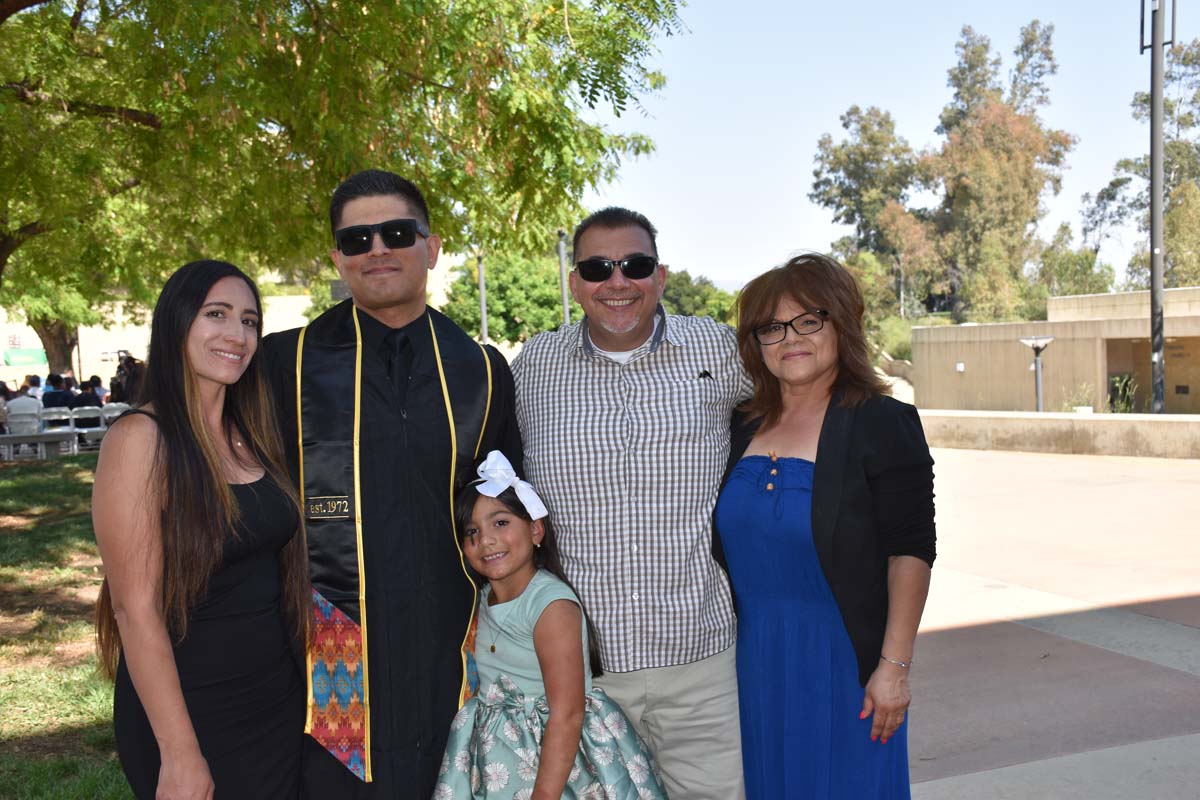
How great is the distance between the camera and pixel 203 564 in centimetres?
239

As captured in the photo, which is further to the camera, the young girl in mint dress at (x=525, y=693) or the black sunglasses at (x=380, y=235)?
the black sunglasses at (x=380, y=235)

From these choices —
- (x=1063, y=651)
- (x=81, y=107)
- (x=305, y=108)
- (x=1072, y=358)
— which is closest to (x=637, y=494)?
(x=1063, y=651)

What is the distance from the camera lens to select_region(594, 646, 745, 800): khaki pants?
3035mm

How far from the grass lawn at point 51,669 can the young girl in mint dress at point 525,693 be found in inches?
90.3

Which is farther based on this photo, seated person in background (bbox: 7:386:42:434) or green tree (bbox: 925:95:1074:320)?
green tree (bbox: 925:95:1074:320)

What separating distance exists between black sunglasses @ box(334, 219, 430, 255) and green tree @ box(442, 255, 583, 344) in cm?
4215

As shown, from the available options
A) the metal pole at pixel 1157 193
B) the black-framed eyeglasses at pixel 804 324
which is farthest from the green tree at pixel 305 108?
the metal pole at pixel 1157 193

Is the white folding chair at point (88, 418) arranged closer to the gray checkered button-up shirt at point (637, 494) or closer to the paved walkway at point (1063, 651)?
the paved walkway at point (1063, 651)

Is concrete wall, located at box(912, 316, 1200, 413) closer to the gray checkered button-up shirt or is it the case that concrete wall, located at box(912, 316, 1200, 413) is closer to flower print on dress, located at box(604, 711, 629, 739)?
the gray checkered button-up shirt

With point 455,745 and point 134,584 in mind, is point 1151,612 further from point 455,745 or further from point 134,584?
point 134,584

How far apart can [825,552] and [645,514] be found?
50cm

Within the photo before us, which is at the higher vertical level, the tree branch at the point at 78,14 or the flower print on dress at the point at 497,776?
the tree branch at the point at 78,14

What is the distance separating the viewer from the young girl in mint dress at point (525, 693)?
2707 millimetres

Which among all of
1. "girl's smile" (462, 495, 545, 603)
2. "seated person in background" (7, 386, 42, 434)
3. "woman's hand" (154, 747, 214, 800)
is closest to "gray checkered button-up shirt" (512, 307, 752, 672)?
"girl's smile" (462, 495, 545, 603)
